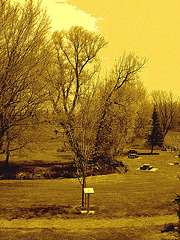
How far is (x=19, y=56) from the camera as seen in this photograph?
11.0 metres

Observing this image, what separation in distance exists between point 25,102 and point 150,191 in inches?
365

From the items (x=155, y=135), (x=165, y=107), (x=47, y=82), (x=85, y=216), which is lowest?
(x=85, y=216)

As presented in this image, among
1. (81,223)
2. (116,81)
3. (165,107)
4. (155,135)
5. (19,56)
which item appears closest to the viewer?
(81,223)

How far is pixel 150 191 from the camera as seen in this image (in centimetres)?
1562

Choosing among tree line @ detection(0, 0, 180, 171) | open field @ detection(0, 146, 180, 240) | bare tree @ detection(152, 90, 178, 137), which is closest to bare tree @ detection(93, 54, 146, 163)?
tree line @ detection(0, 0, 180, 171)

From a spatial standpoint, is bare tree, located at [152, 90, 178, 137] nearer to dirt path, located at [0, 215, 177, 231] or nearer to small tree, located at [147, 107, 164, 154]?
small tree, located at [147, 107, 164, 154]

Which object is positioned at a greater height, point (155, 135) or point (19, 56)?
point (19, 56)

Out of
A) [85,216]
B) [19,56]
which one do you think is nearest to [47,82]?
[19,56]

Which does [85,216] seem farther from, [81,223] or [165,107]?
[165,107]

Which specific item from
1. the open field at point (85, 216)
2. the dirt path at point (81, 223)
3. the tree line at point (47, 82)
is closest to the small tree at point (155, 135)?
the tree line at point (47, 82)

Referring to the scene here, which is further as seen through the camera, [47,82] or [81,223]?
[47,82]

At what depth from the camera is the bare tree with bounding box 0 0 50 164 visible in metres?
10.7

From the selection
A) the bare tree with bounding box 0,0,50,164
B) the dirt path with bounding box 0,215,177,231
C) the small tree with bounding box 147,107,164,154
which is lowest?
the dirt path with bounding box 0,215,177,231

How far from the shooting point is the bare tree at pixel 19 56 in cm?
1068
